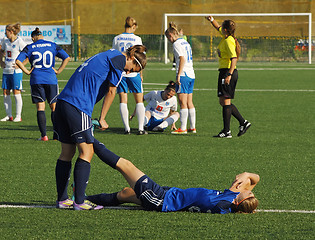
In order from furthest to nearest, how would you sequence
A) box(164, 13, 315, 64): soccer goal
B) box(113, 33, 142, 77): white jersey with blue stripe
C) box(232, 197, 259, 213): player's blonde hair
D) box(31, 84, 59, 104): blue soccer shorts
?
1. box(164, 13, 315, 64): soccer goal
2. box(113, 33, 142, 77): white jersey with blue stripe
3. box(31, 84, 59, 104): blue soccer shorts
4. box(232, 197, 259, 213): player's blonde hair

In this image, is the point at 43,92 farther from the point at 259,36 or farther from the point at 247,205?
the point at 259,36

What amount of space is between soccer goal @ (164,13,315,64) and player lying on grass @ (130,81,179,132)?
24190 millimetres

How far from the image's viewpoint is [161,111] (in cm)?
1282

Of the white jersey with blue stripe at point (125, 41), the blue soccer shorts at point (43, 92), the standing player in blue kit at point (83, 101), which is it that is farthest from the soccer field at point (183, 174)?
the white jersey with blue stripe at point (125, 41)

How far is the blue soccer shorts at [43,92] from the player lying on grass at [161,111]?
1.88m

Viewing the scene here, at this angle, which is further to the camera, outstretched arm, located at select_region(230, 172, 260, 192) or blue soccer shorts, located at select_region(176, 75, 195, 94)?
blue soccer shorts, located at select_region(176, 75, 195, 94)

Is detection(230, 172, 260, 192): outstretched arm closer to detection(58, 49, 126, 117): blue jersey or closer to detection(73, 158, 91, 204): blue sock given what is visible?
detection(73, 158, 91, 204): blue sock

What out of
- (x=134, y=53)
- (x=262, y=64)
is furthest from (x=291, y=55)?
(x=134, y=53)

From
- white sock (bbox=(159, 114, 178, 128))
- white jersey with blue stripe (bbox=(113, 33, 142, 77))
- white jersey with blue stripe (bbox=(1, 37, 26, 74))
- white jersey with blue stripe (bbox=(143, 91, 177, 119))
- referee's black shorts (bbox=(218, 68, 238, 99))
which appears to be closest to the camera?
referee's black shorts (bbox=(218, 68, 238, 99))

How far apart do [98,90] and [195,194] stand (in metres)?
1.41

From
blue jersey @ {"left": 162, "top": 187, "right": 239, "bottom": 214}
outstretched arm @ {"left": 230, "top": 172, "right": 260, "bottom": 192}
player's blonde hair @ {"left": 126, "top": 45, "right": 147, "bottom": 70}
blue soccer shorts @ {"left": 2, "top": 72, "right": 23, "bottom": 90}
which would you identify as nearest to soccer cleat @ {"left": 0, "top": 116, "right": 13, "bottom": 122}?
blue soccer shorts @ {"left": 2, "top": 72, "right": 23, "bottom": 90}

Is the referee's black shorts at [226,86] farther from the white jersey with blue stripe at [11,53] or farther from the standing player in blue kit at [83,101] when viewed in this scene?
the standing player in blue kit at [83,101]

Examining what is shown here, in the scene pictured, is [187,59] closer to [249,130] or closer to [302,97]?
[249,130]

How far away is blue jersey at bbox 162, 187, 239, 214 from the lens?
20.6 ft
